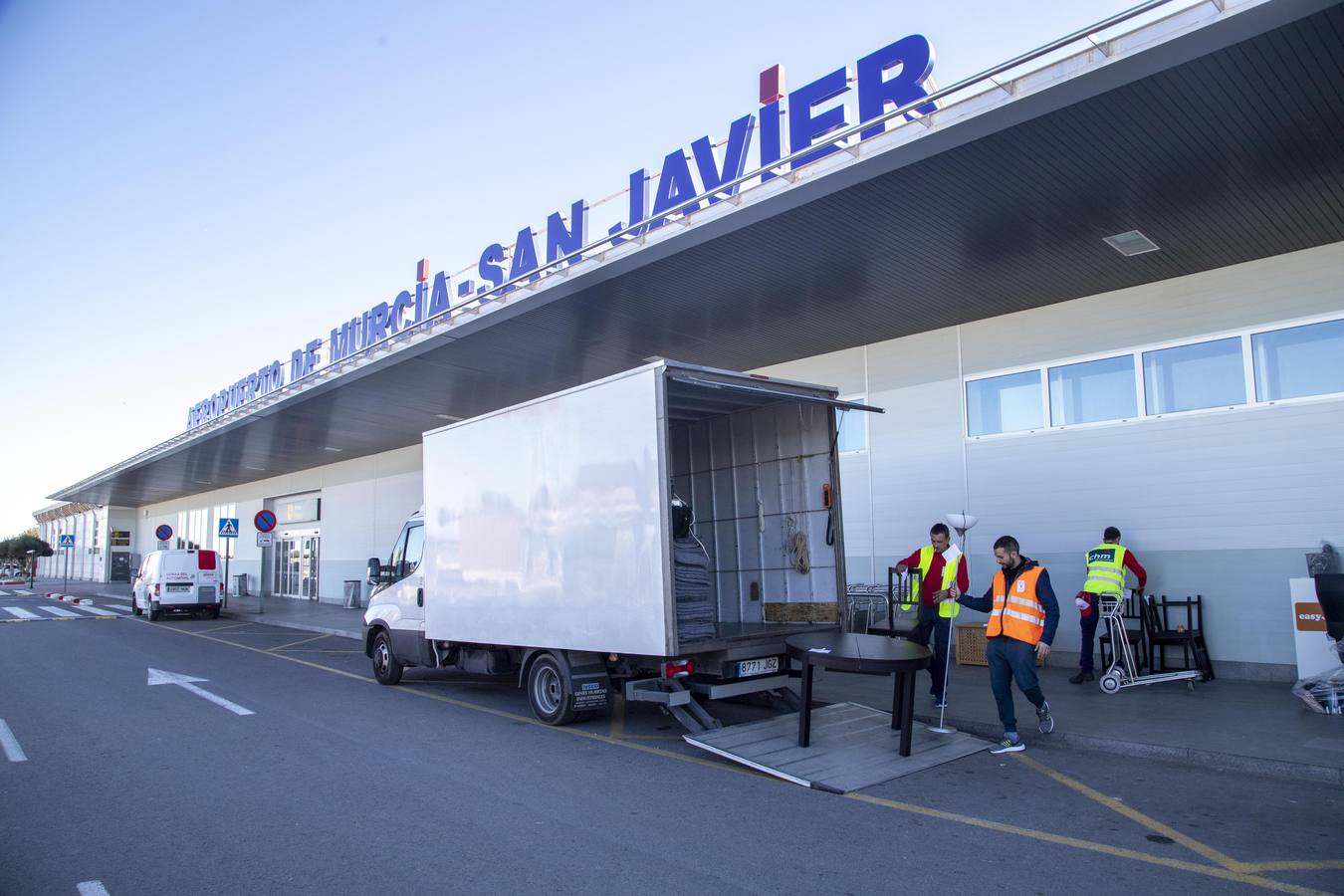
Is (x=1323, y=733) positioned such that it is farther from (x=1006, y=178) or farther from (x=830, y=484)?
(x=1006, y=178)

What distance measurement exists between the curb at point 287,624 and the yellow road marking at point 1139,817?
48.6 ft

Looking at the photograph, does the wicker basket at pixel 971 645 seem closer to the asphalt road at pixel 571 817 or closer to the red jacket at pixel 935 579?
the red jacket at pixel 935 579

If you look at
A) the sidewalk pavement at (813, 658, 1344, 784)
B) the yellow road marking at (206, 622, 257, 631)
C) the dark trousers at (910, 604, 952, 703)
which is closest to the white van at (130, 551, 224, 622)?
the yellow road marking at (206, 622, 257, 631)

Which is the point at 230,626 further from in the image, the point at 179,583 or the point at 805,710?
the point at 805,710

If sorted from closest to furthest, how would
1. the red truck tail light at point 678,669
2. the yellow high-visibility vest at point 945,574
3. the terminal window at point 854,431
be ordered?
the red truck tail light at point 678,669, the yellow high-visibility vest at point 945,574, the terminal window at point 854,431

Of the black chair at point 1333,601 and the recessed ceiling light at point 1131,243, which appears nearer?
the black chair at point 1333,601

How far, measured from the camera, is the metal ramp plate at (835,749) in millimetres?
6273

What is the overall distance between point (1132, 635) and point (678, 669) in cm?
604

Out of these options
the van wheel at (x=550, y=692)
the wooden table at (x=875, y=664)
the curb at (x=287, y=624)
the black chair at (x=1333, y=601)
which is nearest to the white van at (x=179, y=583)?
the curb at (x=287, y=624)

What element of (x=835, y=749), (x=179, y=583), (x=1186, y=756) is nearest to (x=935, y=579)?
(x=835, y=749)

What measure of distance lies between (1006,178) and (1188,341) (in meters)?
3.84

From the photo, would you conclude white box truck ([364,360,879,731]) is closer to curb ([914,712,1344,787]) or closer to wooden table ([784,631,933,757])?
wooden table ([784,631,933,757])

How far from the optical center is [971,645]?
11484 mm

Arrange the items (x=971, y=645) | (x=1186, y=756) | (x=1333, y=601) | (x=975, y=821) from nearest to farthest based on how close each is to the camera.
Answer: (x=975, y=821) < (x=1186, y=756) < (x=1333, y=601) < (x=971, y=645)
